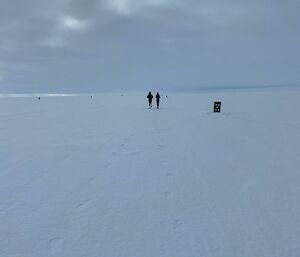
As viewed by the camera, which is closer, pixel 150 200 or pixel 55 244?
pixel 55 244

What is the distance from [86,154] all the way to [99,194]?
309 cm

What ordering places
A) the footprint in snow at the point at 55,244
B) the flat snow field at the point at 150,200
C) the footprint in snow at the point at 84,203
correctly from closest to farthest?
the footprint in snow at the point at 55,244, the flat snow field at the point at 150,200, the footprint in snow at the point at 84,203

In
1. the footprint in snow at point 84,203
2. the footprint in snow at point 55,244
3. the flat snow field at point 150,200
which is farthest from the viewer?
the footprint in snow at point 84,203

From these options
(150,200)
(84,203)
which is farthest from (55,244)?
(150,200)

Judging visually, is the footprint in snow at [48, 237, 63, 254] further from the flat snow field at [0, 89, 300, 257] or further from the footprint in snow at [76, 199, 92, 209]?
the footprint in snow at [76, 199, 92, 209]

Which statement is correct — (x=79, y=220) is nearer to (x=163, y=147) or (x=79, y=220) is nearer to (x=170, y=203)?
(x=170, y=203)

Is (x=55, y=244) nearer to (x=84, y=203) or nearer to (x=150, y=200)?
(x=84, y=203)

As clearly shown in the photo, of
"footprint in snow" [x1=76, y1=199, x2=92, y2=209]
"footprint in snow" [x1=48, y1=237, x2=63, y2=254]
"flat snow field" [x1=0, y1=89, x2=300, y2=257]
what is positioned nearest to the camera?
"footprint in snow" [x1=48, y1=237, x2=63, y2=254]

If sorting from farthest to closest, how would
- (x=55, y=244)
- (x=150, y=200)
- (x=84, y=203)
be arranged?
1. (x=150, y=200)
2. (x=84, y=203)
3. (x=55, y=244)

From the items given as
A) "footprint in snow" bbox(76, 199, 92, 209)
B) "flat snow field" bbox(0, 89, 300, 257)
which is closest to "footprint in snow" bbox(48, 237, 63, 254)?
"flat snow field" bbox(0, 89, 300, 257)

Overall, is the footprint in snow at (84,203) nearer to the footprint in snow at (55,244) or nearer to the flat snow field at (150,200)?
the flat snow field at (150,200)

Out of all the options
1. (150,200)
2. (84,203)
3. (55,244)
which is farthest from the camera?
(150,200)

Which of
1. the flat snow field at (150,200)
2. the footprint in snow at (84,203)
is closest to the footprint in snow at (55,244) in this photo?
the flat snow field at (150,200)

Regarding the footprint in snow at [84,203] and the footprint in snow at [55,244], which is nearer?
the footprint in snow at [55,244]
